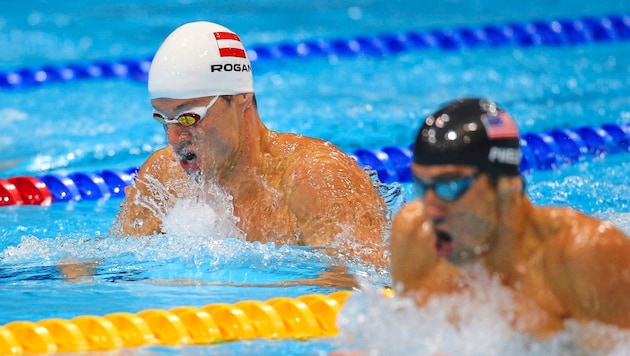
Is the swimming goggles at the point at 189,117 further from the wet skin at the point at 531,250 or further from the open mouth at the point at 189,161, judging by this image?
the wet skin at the point at 531,250

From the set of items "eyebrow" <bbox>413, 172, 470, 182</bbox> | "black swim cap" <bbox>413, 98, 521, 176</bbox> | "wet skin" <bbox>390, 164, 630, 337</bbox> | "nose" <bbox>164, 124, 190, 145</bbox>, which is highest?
"nose" <bbox>164, 124, 190, 145</bbox>

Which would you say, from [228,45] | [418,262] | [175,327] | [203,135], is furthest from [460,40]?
[418,262]

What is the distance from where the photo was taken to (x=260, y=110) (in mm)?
6562

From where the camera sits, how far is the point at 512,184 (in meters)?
2.26

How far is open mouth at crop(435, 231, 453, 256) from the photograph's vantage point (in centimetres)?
225

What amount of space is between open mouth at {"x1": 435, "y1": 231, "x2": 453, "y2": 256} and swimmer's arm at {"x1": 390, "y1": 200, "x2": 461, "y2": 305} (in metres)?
0.16

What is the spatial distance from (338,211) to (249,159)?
1.24 feet

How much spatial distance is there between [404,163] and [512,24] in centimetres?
375

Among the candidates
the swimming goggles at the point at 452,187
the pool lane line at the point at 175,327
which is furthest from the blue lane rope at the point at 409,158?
the swimming goggles at the point at 452,187

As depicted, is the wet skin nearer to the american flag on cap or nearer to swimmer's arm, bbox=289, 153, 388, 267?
the american flag on cap

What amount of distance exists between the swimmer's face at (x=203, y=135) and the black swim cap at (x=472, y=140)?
122cm

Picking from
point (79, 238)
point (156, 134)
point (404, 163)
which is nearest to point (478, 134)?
point (79, 238)

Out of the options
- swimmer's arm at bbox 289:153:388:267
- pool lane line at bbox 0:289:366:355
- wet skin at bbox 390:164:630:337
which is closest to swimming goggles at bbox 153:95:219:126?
swimmer's arm at bbox 289:153:388:267

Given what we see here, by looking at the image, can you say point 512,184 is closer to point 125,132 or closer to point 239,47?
point 239,47
